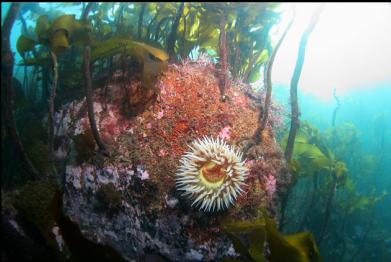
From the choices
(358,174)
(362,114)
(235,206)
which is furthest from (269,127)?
(362,114)

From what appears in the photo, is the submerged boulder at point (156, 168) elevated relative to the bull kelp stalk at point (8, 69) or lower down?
lower down

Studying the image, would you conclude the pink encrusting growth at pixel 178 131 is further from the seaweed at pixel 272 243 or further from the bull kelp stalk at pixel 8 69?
the bull kelp stalk at pixel 8 69

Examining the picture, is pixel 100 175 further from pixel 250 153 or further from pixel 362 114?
pixel 362 114

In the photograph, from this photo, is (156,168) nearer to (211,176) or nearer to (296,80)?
(211,176)

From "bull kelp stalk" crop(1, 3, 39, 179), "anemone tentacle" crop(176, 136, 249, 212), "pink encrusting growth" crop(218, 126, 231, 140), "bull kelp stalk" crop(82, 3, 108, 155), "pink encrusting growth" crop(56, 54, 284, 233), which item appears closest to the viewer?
"bull kelp stalk" crop(1, 3, 39, 179)

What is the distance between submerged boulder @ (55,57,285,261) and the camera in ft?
10.1

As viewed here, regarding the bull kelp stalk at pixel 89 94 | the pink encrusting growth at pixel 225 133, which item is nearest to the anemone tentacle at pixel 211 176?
the pink encrusting growth at pixel 225 133

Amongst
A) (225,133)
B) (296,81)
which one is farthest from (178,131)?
(296,81)

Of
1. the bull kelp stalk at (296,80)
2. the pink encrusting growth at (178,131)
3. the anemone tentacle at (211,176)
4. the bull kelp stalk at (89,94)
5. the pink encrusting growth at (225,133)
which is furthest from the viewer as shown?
the bull kelp stalk at (296,80)

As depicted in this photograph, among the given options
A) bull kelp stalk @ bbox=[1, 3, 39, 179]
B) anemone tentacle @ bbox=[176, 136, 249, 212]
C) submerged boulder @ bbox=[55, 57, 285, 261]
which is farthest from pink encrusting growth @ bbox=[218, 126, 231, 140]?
bull kelp stalk @ bbox=[1, 3, 39, 179]

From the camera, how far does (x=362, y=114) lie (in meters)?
19.0

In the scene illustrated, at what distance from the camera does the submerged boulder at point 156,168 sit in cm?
309

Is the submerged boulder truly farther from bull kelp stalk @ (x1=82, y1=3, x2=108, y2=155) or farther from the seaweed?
the seaweed

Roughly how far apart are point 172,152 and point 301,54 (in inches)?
87.2
